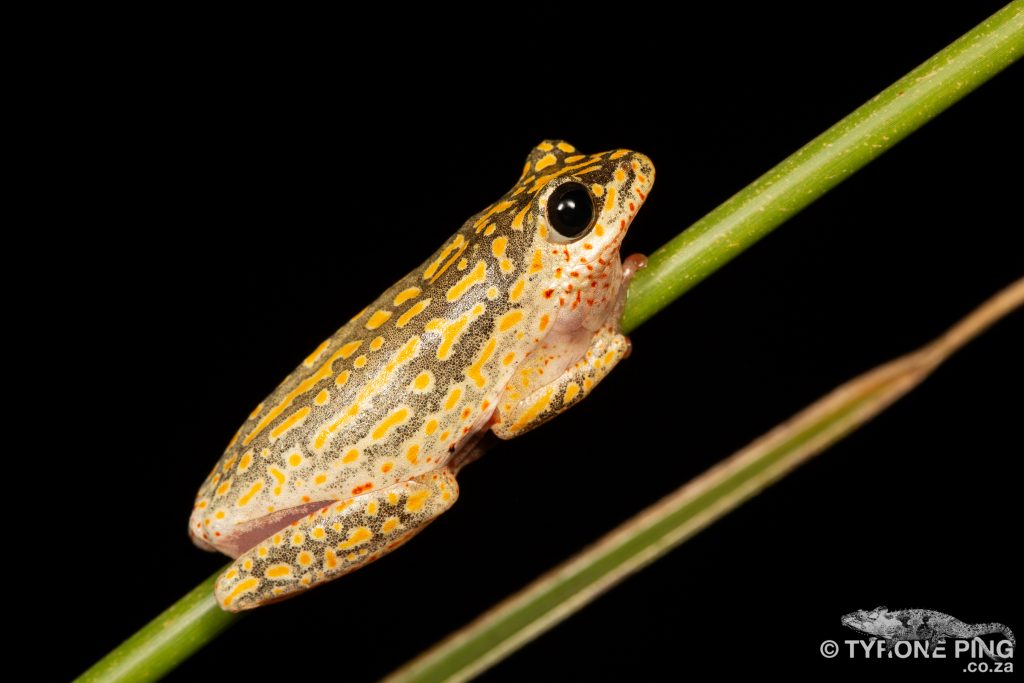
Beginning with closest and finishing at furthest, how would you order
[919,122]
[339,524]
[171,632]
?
[919,122] < [171,632] < [339,524]

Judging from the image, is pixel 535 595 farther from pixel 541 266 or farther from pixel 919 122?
pixel 919 122

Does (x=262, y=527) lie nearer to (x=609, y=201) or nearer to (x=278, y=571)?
(x=278, y=571)

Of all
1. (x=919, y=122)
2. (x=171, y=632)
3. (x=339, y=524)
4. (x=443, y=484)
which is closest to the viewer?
(x=919, y=122)

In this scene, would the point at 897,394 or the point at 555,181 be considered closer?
Result: the point at 897,394

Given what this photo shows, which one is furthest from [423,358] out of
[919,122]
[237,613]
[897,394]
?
[919,122]

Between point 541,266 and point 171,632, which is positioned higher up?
point 541,266

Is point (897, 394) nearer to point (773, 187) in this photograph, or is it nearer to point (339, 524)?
point (773, 187)

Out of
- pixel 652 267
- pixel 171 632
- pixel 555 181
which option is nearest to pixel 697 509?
pixel 652 267

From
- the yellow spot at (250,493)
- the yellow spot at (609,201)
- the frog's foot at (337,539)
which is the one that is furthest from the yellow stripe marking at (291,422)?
the yellow spot at (609,201)

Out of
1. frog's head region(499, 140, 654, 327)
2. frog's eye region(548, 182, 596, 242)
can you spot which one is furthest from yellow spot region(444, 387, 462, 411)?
frog's eye region(548, 182, 596, 242)

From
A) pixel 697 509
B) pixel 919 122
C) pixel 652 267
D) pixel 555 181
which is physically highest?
pixel 555 181
